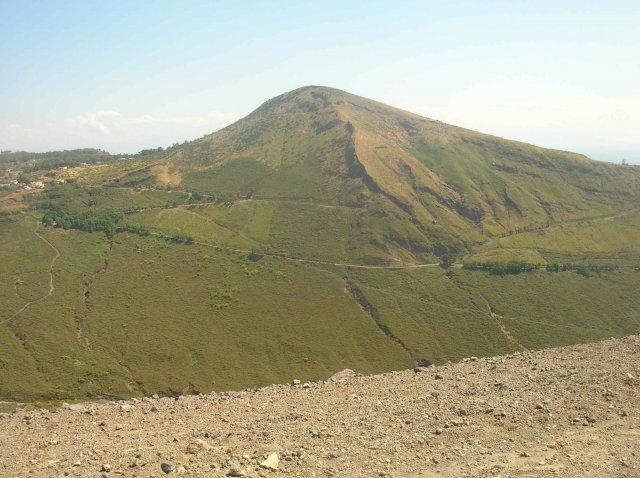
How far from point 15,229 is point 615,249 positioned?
708ft

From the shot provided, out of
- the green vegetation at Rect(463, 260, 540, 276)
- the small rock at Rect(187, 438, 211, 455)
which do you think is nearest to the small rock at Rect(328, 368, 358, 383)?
the small rock at Rect(187, 438, 211, 455)

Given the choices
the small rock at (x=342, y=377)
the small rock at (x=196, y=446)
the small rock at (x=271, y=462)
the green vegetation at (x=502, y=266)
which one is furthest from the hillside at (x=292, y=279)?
the small rock at (x=271, y=462)

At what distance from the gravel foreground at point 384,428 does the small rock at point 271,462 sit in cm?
7

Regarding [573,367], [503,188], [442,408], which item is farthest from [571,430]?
[503,188]

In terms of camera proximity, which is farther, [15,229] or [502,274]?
[15,229]

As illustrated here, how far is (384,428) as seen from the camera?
89.1 feet

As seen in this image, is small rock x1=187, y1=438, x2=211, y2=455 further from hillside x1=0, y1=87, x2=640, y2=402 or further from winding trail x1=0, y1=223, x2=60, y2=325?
winding trail x1=0, y1=223, x2=60, y2=325

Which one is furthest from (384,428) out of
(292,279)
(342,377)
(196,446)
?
(292,279)

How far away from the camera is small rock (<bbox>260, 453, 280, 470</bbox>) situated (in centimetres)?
2291

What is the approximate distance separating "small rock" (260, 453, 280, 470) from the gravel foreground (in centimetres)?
7

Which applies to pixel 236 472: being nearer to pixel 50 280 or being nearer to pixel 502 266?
pixel 50 280

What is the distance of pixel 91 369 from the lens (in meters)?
85.0

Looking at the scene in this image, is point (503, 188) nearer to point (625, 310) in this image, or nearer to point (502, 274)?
point (502, 274)

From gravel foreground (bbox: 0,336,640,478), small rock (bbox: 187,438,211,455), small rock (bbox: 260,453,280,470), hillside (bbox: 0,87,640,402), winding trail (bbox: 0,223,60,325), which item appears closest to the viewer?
gravel foreground (bbox: 0,336,640,478)
